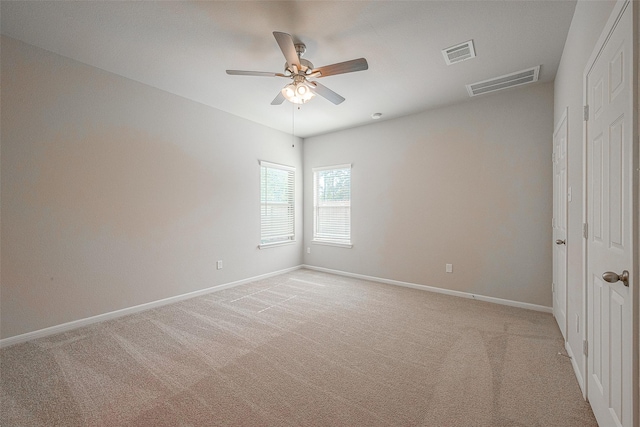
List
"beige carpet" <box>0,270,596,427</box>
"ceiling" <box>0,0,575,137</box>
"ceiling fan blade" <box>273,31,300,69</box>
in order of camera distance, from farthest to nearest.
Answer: "ceiling" <box>0,0,575,137</box> < "ceiling fan blade" <box>273,31,300,69</box> < "beige carpet" <box>0,270,596,427</box>

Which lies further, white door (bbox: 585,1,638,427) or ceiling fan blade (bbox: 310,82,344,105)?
ceiling fan blade (bbox: 310,82,344,105)

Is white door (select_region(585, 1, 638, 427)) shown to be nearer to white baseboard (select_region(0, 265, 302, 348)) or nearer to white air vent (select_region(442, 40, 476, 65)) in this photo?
white air vent (select_region(442, 40, 476, 65))

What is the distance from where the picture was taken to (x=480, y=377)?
200cm

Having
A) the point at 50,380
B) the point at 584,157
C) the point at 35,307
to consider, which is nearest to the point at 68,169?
the point at 35,307

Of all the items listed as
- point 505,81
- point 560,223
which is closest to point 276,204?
point 505,81

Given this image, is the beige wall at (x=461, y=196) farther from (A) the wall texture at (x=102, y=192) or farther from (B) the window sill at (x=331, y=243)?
(A) the wall texture at (x=102, y=192)

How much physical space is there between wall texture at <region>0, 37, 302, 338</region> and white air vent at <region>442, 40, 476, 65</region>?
3191mm

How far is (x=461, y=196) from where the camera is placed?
3859mm

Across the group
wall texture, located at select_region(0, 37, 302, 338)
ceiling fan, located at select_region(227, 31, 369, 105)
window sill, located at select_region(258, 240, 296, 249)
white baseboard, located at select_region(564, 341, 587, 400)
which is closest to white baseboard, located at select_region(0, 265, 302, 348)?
wall texture, located at select_region(0, 37, 302, 338)

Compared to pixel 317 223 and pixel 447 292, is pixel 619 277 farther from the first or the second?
pixel 317 223

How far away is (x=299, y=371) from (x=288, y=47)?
8.41 ft

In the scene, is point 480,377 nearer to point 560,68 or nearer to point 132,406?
point 132,406

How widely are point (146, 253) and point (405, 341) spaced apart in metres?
3.23

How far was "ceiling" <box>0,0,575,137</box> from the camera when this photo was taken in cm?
208
